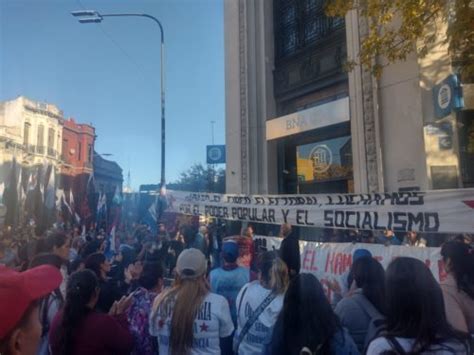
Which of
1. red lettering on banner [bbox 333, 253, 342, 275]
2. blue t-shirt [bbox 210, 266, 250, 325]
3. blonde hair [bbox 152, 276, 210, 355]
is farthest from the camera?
red lettering on banner [bbox 333, 253, 342, 275]

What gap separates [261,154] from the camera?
531 inches

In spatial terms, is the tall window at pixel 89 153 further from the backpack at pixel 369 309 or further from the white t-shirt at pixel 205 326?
the backpack at pixel 369 309

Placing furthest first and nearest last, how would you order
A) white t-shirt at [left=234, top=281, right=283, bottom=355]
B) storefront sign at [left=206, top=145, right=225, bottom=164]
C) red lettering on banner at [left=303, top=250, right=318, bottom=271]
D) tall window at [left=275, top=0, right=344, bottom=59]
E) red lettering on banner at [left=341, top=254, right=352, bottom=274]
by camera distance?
1. storefront sign at [left=206, top=145, right=225, bottom=164]
2. tall window at [left=275, top=0, right=344, bottom=59]
3. red lettering on banner at [left=303, top=250, right=318, bottom=271]
4. red lettering on banner at [left=341, top=254, right=352, bottom=274]
5. white t-shirt at [left=234, top=281, right=283, bottom=355]

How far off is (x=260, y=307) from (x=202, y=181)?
32.1m

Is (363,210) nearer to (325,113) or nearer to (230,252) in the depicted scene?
(230,252)

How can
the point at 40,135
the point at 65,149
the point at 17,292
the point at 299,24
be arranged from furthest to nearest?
the point at 65,149 < the point at 40,135 < the point at 299,24 < the point at 17,292

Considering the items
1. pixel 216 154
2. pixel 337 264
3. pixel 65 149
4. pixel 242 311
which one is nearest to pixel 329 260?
pixel 337 264

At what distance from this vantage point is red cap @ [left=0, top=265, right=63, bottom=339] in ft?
4.09

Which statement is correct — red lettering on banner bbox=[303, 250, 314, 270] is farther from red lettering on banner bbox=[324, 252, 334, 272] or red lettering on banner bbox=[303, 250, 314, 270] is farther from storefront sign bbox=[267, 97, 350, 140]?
storefront sign bbox=[267, 97, 350, 140]

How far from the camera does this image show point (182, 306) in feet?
9.50

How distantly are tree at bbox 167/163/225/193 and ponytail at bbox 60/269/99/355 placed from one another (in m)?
28.8

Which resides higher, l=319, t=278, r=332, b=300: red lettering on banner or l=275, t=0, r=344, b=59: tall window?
l=275, t=0, r=344, b=59: tall window

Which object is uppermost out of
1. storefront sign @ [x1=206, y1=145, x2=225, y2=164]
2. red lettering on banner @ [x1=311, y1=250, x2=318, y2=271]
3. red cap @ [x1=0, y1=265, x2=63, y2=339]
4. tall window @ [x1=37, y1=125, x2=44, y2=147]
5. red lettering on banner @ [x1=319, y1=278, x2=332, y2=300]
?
tall window @ [x1=37, y1=125, x2=44, y2=147]

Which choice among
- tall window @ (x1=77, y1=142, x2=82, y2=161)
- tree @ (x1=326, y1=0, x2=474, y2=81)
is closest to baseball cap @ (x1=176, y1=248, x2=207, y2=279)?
tree @ (x1=326, y1=0, x2=474, y2=81)
